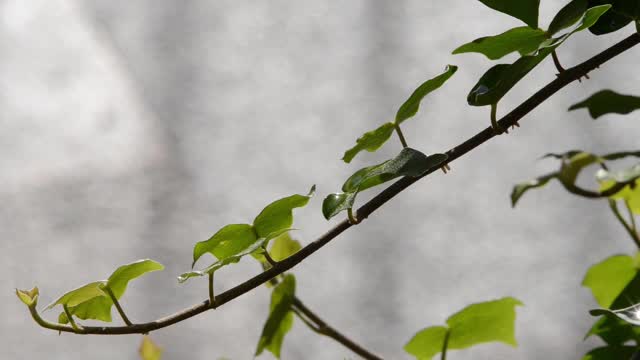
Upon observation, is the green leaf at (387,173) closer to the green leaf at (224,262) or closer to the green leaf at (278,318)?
the green leaf at (224,262)

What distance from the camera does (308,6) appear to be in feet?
3.09

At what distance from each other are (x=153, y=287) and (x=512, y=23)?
521 mm

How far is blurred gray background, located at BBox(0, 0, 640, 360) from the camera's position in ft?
2.84

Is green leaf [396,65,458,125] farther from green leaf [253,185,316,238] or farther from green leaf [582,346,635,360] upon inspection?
green leaf [582,346,635,360]

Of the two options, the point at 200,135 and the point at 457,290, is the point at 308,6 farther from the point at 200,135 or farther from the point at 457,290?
the point at 457,290

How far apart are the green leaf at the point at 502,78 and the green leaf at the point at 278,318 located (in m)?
0.23

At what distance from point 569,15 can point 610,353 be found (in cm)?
20

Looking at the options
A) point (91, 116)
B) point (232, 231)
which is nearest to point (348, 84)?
point (91, 116)

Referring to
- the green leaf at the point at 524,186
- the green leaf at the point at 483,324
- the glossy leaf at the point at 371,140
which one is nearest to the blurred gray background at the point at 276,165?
the green leaf at the point at 483,324

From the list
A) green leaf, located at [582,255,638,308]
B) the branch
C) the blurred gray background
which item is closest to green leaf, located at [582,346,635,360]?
green leaf, located at [582,255,638,308]

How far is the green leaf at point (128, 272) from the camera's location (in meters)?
0.42

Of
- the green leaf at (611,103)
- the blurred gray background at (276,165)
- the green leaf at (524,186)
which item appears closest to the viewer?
the green leaf at (524,186)

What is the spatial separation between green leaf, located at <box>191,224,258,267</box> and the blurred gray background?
47 cm

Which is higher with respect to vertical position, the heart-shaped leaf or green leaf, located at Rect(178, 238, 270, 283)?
green leaf, located at Rect(178, 238, 270, 283)
